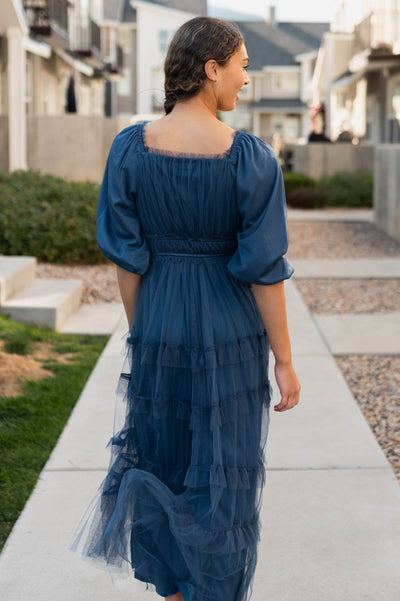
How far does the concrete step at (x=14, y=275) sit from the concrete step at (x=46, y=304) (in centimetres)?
5

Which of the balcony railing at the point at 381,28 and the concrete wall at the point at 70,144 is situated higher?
the balcony railing at the point at 381,28

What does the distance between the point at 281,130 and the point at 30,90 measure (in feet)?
113

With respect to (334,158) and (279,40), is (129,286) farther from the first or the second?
(279,40)

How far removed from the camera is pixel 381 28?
80.3 feet

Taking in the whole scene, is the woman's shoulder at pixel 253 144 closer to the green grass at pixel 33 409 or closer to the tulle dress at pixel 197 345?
the tulle dress at pixel 197 345

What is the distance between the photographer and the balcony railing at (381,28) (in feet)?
78.4

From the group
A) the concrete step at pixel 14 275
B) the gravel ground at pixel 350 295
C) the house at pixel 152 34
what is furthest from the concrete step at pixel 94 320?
the house at pixel 152 34

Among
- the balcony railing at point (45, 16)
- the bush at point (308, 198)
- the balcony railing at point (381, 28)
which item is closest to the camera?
the bush at point (308, 198)

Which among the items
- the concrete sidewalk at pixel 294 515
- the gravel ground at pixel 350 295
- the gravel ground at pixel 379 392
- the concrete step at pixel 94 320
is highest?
the gravel ground at pixel 350 295

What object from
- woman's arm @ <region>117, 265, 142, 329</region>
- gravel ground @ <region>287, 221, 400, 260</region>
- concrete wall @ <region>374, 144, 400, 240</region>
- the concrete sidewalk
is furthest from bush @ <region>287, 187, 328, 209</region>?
woman's arm @ <region>117, 265, 142, 329</region>

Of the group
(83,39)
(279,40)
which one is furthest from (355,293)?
(279,40)

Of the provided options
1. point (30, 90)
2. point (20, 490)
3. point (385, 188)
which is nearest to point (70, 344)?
point (20, 490)

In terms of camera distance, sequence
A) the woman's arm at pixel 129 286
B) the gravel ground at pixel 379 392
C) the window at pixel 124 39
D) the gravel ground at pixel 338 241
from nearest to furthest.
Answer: the woman's arm at pixel 129 286
the gravel ground at pixel 379 392
the gravel ground at pixel 338 241
the window at pixel 124 39

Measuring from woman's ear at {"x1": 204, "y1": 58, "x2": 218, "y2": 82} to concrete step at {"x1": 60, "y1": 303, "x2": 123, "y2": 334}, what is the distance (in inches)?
188
